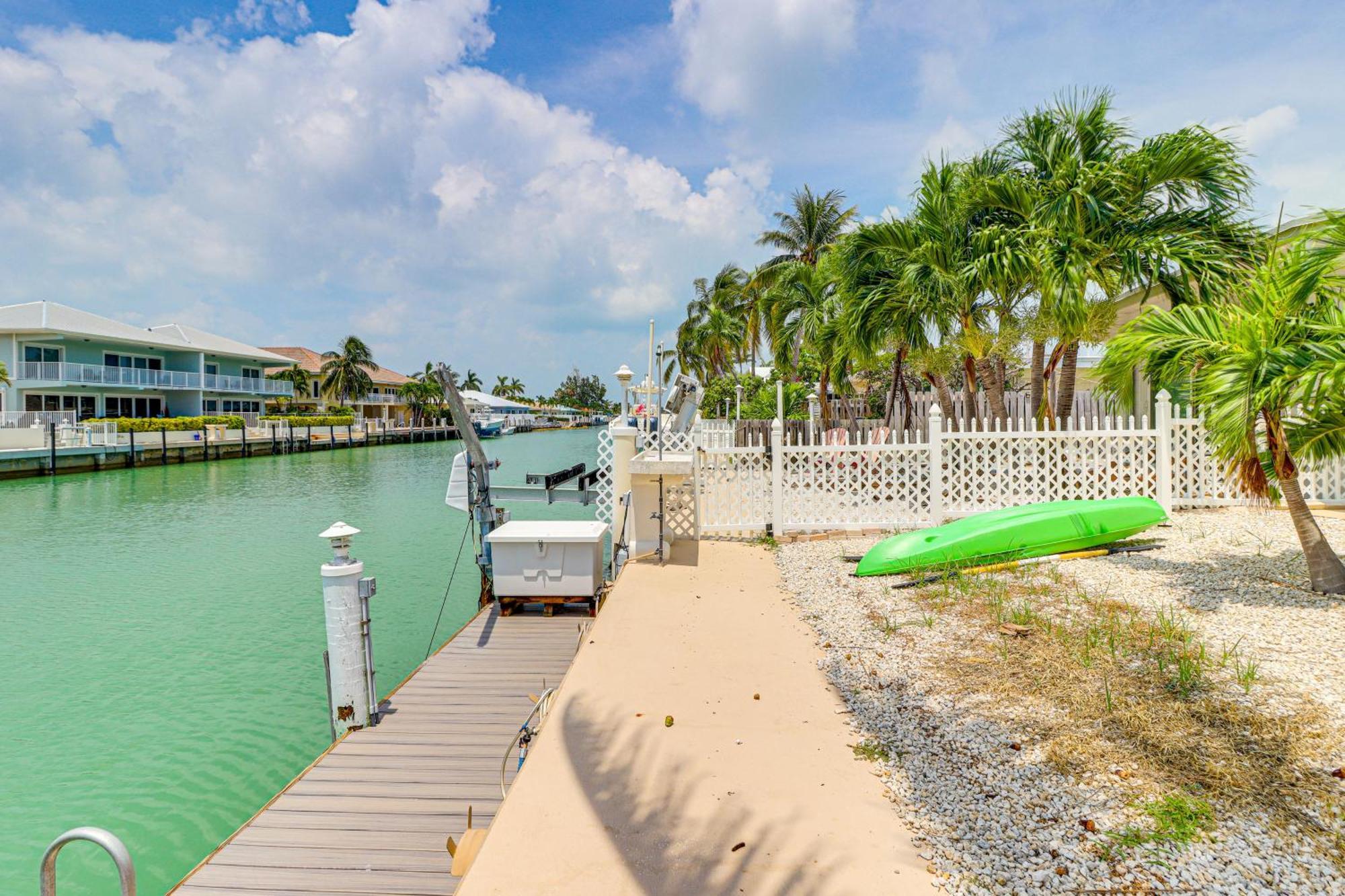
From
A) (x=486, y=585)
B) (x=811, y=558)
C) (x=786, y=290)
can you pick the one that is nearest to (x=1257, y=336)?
(x=811, y=558)

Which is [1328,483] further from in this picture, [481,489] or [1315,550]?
[481,489]

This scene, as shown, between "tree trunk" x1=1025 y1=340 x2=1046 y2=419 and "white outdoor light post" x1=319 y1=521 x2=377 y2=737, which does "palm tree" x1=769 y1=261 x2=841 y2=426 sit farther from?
"white outdoor light post" x1=319 y1=521 x2=377 y2=737

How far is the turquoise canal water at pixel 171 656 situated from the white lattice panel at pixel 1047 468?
24.3 feet

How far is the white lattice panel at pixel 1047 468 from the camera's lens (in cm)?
909

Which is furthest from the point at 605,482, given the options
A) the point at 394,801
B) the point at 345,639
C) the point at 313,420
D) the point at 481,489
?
the point at 313,420

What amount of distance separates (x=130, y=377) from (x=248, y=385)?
9331 millimetres

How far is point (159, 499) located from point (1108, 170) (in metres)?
25.8

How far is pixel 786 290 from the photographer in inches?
1009

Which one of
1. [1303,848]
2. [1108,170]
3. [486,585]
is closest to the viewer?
[1303,848]

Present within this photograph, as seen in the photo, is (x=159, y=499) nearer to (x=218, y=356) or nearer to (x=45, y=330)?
(x=45, y=330)

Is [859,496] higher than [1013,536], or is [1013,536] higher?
[859,496]

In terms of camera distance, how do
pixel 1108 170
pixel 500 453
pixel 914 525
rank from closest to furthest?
pixel 914 525 < pixel 1108 170 < pixel 500 453

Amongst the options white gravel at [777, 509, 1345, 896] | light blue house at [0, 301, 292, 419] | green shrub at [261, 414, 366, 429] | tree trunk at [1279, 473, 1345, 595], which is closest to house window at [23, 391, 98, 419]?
light blue house at [0, 301, 292, 419]

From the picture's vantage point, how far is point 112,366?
36188 mm
